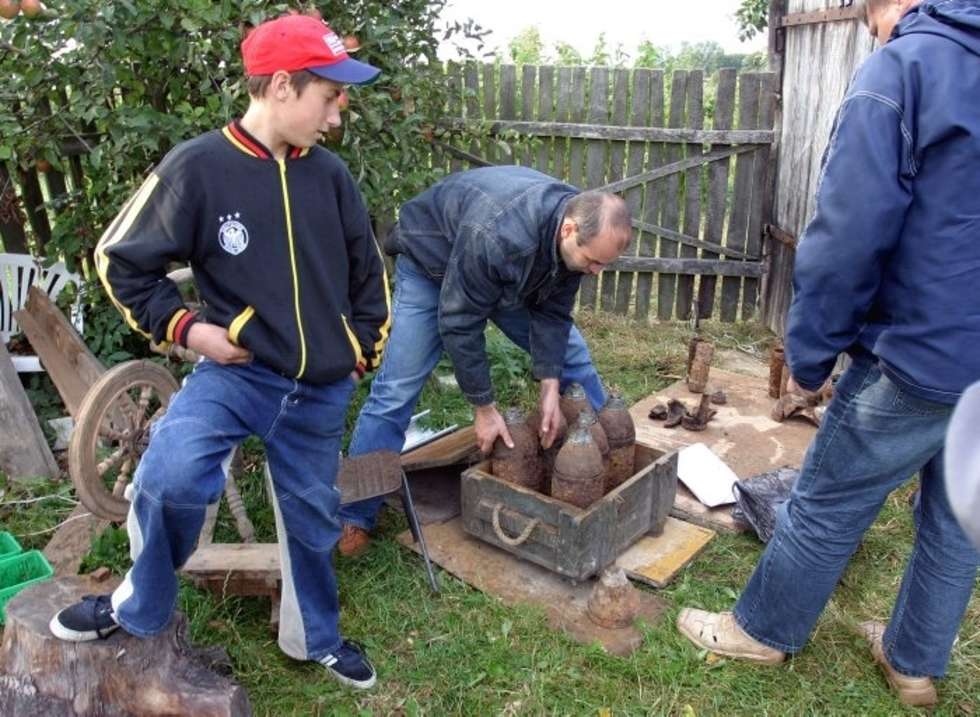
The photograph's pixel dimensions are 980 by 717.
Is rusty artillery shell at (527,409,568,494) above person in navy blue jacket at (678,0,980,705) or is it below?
below

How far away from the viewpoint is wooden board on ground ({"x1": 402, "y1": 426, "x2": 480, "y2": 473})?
158 inches

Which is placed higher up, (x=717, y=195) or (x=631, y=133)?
(x=631, y=133)

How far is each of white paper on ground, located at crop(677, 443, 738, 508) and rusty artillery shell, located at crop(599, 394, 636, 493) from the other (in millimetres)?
498

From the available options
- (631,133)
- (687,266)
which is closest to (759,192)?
(687,266)

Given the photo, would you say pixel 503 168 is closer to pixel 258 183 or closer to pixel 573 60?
pixel 258 183

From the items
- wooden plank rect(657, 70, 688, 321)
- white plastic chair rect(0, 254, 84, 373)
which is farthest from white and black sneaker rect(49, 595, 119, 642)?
wooden plank rect(657, 70, 688, 321)

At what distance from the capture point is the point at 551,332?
3.68 m

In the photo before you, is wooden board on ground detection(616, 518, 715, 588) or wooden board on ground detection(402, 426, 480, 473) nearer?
wooden board on ground detection(616, 518, 715, 588)

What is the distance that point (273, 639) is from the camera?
125 inches

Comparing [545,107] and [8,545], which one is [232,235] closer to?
[8,545]

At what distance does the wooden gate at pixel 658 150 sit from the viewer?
680cm

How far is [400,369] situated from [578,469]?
3.04 ft

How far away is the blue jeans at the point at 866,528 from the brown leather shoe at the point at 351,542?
165cm

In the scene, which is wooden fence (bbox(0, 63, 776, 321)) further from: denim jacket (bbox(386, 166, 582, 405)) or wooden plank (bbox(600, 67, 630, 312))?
denim jacket (bbox(386, 166, 582, 405))
